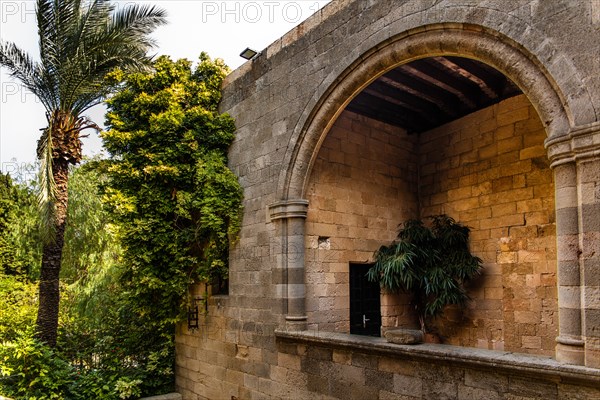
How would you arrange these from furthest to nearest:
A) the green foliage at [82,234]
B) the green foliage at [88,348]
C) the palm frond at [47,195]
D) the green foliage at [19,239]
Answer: the green foliage at [19,239] < the green foliage at [82,234] < the palm frond at [47,195] < the green foliage at [88,348]

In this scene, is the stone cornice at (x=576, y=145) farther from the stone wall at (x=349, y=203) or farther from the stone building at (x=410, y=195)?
the stone wall at (x=349, y=203)

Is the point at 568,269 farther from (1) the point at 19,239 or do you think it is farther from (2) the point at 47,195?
(1) the point at 19,239

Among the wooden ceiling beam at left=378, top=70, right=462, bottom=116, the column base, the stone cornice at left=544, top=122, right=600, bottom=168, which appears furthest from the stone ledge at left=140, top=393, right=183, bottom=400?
the stone cornice at left=544, top=122, right=600, bottom=168

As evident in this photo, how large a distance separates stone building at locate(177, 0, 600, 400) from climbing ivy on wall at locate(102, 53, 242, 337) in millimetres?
429

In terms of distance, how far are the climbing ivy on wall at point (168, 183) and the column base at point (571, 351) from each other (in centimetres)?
462

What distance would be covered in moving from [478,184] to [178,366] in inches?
236

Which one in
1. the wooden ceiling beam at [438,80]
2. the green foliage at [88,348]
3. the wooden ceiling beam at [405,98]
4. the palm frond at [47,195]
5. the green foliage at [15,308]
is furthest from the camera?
the green foliage at [15,308]

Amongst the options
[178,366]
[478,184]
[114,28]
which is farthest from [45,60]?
[478,184]

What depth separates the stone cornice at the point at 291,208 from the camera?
5.89 meters

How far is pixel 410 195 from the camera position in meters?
7.91

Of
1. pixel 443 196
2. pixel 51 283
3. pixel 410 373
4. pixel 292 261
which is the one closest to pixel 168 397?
pixel 51 283

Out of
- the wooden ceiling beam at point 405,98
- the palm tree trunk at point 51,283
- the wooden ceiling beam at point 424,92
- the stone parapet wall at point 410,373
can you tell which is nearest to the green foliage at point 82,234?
the palm tree trunk at point 51,283

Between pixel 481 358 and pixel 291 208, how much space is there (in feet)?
9.79

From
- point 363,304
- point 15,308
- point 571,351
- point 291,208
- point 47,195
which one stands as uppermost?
point 47,195
